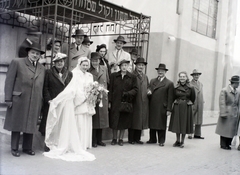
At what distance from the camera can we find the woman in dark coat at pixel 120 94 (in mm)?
7582

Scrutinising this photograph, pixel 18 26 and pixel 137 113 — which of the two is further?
pixel 18 26

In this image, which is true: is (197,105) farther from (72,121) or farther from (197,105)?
Answer: (72,121)

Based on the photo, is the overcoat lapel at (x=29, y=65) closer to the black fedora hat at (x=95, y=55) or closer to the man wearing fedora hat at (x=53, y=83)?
the man wearing fedora hat at (x=53, y=83)

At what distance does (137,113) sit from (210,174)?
2.65 meters

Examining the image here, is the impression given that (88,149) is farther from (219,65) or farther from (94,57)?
(219,65)

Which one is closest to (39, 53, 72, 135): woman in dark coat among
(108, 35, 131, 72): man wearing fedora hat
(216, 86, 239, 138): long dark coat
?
(108, 35, 131, 72): man wearing fedora hat

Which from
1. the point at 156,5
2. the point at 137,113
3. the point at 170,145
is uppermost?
the point at 156,5

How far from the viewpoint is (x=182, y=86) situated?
26.6 ft

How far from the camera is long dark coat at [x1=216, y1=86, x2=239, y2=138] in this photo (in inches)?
340

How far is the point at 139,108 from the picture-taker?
7.98 m

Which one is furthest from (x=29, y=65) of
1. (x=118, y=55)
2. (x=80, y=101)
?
(x=118, y=55)

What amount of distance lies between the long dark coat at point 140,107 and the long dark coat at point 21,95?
282 cm

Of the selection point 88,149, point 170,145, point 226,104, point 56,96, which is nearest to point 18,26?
point 56,96

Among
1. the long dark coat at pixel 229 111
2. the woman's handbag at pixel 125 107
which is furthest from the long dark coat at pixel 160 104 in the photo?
the long dark coat at pixel 229 111
